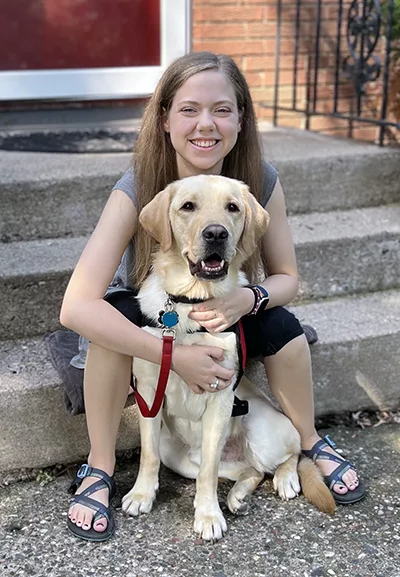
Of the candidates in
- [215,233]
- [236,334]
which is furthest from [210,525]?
[215,233]

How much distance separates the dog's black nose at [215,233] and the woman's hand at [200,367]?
1.33 feet

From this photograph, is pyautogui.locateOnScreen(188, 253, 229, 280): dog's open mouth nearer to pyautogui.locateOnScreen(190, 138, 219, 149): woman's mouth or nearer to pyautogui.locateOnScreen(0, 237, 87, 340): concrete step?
pyautogui.locateOnScreen(190, 138, 219, 149): woman's mouth

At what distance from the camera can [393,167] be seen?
13.3ft

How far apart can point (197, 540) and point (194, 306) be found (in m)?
0.77

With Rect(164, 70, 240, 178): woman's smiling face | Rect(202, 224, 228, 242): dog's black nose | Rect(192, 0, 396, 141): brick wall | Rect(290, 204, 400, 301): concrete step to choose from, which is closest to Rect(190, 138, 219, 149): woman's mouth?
Rect(164, 70, 240, 178): woman's smiling face

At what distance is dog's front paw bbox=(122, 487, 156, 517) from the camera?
2441 millimetres

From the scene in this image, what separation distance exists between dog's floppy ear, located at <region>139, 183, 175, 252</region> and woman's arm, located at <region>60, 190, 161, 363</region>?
19cm

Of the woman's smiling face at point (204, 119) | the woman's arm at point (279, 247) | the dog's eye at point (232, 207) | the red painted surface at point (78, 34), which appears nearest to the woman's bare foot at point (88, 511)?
the woman's arm at point (279, 247)

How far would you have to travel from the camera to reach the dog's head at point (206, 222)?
6.97 ft

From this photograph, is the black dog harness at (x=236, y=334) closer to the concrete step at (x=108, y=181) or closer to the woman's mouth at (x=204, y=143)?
the woman's mouth at (x=204, y=143)

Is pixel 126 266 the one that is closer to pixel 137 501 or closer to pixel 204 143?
pixel 204 143

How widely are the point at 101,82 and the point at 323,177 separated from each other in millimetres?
1787

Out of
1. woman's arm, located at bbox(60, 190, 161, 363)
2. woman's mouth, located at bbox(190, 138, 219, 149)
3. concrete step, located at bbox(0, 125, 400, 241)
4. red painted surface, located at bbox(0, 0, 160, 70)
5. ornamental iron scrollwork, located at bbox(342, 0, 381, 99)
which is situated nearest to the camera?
woman's arm, located at bbox(60, 190, 161, 363)

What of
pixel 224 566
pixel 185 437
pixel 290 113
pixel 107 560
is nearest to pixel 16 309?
pixel 185 437
